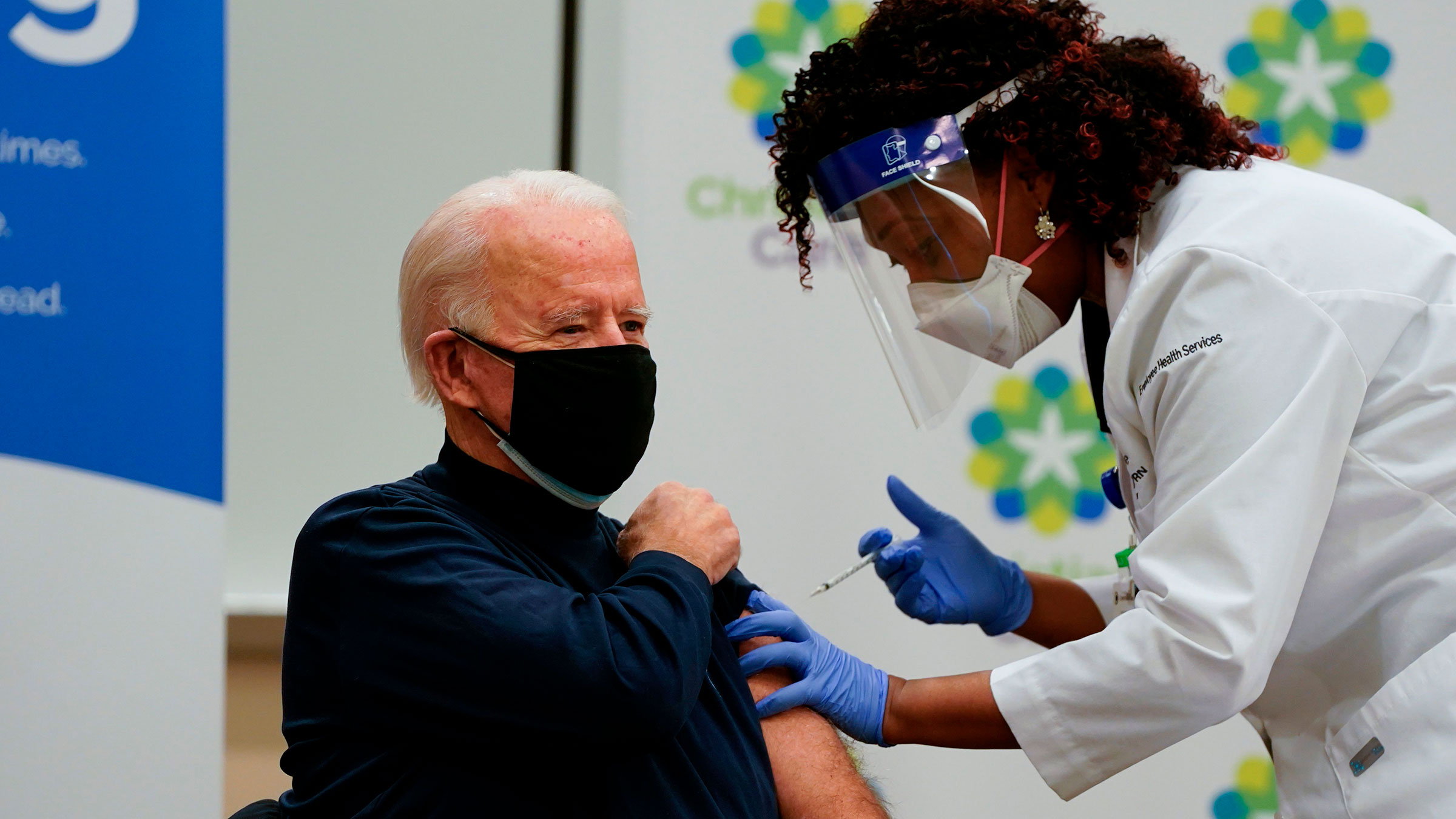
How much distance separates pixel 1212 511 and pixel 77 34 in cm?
197

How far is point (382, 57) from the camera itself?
103 inches

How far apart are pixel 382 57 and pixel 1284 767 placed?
7.68ft

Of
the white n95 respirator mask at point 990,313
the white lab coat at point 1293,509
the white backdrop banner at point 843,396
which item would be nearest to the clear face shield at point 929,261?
the white n95 respirator mask at point 990,313

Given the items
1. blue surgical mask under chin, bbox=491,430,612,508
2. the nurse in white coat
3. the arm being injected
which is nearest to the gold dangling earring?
the nurse in white coat

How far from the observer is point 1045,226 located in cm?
151

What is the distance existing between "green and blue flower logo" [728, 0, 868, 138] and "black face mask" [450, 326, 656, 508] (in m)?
1.55

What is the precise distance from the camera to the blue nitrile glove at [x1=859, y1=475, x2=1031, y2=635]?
74.9 inches

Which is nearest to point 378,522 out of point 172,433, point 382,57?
point 172,433

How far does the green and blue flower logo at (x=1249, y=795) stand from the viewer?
8.96 ft

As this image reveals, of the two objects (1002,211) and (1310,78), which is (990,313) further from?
(1310,78)

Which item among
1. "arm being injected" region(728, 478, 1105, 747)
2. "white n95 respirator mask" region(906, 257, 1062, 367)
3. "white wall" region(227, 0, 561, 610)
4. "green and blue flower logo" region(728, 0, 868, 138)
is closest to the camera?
"arm being injected" region(728, 478, 1105, 747)

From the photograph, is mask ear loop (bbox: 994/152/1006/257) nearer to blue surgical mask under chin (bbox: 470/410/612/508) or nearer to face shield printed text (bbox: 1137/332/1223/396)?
face shield printed text (bbox: 1137/332/1223/396)

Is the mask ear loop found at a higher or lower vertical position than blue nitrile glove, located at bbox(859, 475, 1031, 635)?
higher

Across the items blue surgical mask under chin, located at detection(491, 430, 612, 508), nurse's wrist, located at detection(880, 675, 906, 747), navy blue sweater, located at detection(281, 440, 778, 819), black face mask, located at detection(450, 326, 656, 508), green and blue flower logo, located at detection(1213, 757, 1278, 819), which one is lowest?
green and blue flower logo, located at detection(1213, 757, 1278, 819)
